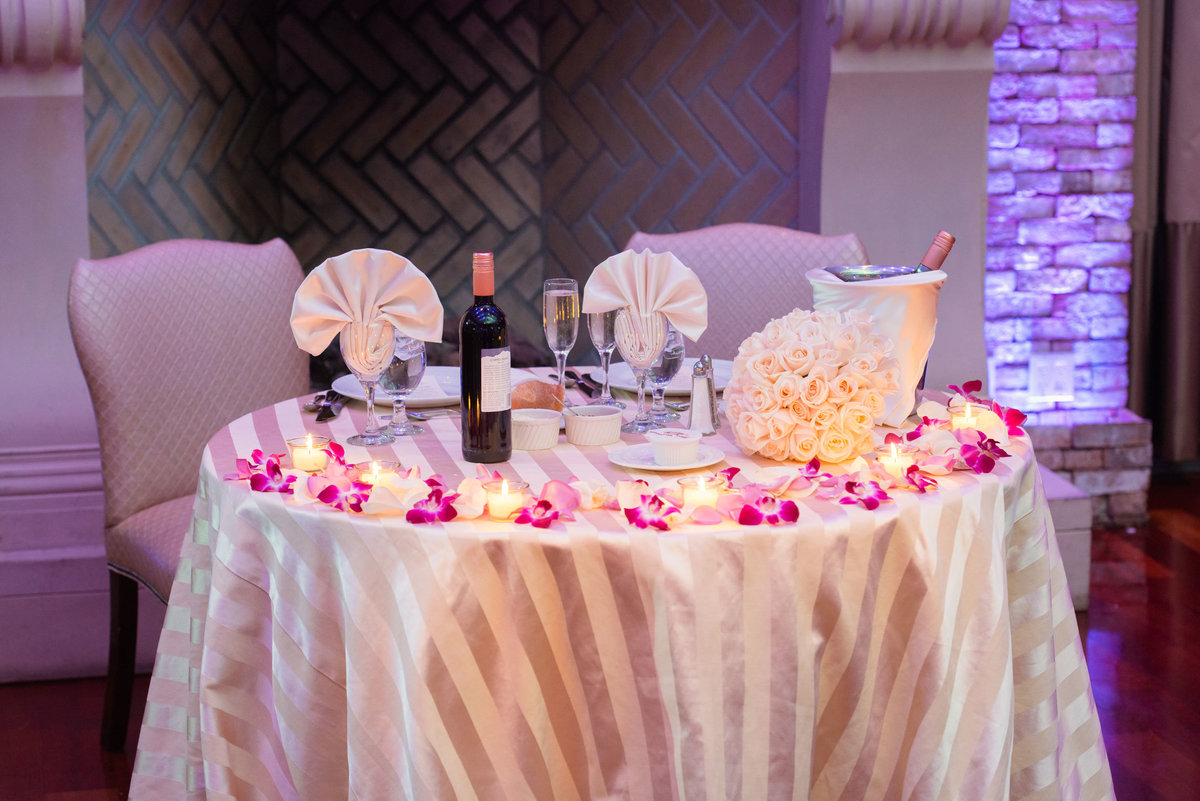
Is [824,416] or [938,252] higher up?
[938,252]

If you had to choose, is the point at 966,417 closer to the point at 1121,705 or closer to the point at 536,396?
the point at 536,396

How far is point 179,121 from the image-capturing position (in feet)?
9.81

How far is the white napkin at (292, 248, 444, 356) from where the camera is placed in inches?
58.8

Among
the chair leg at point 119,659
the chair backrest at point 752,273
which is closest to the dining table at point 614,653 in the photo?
the chair leg at point 119,659

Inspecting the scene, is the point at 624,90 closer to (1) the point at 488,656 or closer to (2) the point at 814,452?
(2) the point at 814,452

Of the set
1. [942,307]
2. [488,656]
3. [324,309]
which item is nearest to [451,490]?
[488,656]

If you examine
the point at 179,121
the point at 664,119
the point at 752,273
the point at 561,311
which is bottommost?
the point at 561,311

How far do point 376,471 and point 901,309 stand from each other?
0.71 m

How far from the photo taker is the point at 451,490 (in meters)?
1.29

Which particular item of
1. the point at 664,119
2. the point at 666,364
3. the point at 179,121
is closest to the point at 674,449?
the point at 666,364

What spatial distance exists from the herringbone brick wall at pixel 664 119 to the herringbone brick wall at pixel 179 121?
845 mm

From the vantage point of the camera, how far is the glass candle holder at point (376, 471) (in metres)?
1.29

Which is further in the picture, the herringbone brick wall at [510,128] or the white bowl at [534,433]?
the herringbone brick wall at [510,128]

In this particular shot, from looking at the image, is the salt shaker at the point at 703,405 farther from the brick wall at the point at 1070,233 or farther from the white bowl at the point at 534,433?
the brick wall at the point at 1070,233
